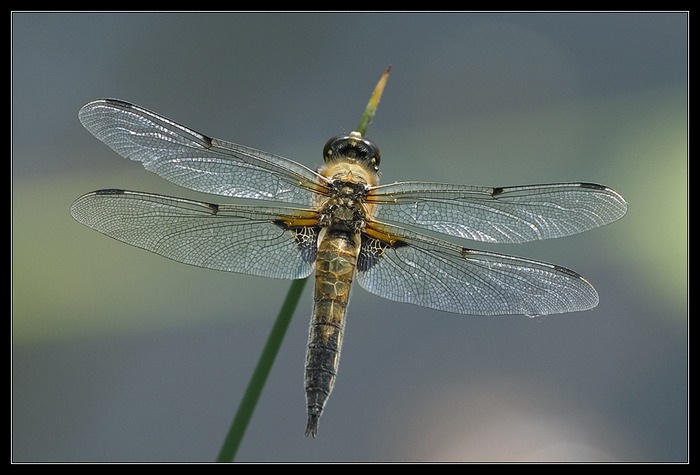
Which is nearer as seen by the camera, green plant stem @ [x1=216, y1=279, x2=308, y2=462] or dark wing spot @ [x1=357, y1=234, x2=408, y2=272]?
green plant stem @ [x1=216, y1=279, x2=308, y2=462]

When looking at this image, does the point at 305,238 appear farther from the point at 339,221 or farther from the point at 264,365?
the point at 264,365

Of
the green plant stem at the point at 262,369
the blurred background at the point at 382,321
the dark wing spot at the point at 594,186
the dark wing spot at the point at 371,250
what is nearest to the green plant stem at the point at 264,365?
the green plant stem at the point at 262,369

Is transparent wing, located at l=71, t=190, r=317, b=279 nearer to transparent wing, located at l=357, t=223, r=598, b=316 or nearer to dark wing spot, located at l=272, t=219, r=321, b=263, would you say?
dark wing spot, located at l=272, t=219, r=321, b=263

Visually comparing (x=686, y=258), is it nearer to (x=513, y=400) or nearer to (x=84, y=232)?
(x=513, y=400)

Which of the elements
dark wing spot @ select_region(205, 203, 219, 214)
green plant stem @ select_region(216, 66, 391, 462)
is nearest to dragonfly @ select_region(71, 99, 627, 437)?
dark wing spot @ select_region(205, 203, 219, 214)

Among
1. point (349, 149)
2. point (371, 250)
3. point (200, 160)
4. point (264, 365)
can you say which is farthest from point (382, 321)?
point (264, 365)
